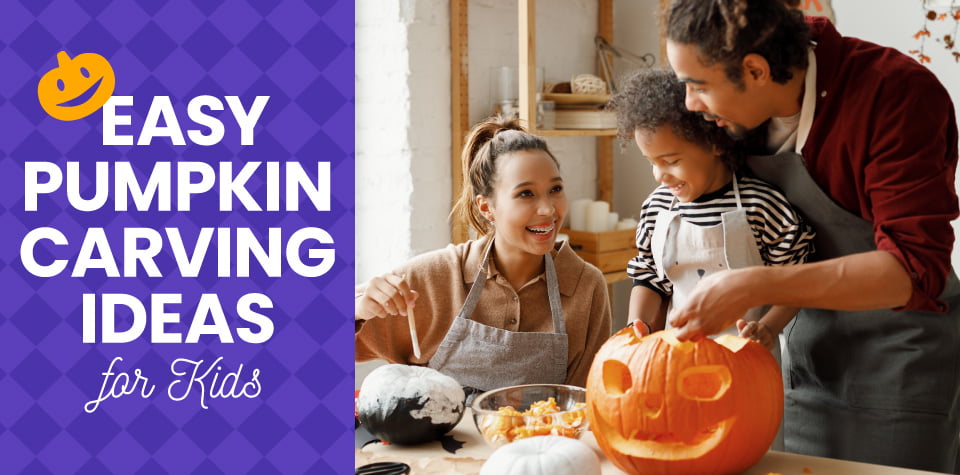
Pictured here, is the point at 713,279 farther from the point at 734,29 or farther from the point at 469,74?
the point at 469,74

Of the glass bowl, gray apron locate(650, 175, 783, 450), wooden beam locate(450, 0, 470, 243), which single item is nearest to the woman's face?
gray apron locate(650, 175, 783, 450)

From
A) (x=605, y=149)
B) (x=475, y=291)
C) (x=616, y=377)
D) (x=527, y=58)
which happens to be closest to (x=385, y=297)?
(x=475, y=291)

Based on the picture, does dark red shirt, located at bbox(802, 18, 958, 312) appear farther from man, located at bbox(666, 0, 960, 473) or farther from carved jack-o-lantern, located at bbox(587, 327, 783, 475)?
carved jack-o-lantern, located at bbox(587, 327, 783, 475)

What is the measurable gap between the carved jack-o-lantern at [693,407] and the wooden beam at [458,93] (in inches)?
67.3

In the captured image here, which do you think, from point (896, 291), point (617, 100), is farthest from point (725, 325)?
point (617, 100)

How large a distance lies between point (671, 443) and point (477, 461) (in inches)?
10.1

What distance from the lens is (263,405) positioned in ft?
5.31

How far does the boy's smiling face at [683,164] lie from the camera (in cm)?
130

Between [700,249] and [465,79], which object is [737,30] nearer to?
[700,249]

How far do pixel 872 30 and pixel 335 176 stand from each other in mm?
1850

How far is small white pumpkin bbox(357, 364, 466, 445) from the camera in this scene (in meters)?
1.21

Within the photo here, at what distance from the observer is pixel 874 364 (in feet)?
4.12

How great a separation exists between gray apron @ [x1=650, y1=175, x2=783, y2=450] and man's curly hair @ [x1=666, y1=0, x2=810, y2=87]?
0.26 meters

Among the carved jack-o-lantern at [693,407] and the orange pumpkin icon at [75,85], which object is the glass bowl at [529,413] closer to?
the carved jack-o-lantern at [693,407]
